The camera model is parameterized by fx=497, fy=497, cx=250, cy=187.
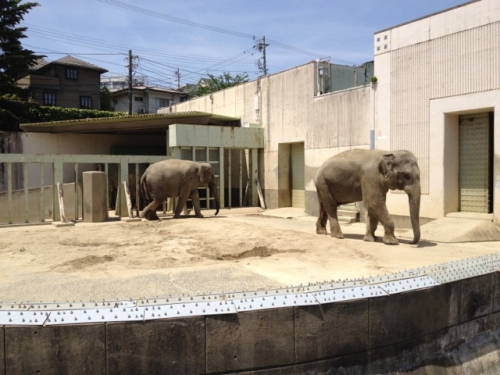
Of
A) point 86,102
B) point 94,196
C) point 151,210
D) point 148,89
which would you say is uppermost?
point 148,89

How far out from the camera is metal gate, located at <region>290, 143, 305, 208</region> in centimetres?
1939

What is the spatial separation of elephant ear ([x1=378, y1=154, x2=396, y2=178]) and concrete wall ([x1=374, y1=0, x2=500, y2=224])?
11.2 ft

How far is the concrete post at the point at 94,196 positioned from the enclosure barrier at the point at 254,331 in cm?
1003

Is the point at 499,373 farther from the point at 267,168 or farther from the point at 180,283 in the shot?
the point at 267,168

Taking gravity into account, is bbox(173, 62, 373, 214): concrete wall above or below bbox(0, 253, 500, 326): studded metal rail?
above

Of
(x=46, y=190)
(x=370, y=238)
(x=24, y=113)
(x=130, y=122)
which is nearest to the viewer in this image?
(x=370, y=238)

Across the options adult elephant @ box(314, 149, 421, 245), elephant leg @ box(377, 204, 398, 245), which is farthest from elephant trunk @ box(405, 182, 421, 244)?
elephant leg @ box(377, 204, 398, 245)

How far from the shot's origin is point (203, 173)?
1564cm

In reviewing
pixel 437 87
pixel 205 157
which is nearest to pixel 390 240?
pixel 437 87

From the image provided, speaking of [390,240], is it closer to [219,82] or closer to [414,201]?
[414,201]

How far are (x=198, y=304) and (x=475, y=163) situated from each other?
1019 centimetres

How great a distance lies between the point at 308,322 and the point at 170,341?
4.35 feet

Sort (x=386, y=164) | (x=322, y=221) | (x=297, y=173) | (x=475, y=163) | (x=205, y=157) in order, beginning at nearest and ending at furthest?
(x=386, y=164)
(x=322, y=221)
(x=475, y=163)
(x=205, y=157)
(x=297, y=173)

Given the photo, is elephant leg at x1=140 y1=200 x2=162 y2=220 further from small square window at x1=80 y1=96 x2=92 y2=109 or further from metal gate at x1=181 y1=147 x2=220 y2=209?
small square window at x1=80 y1=96 x2=92 y2=109
